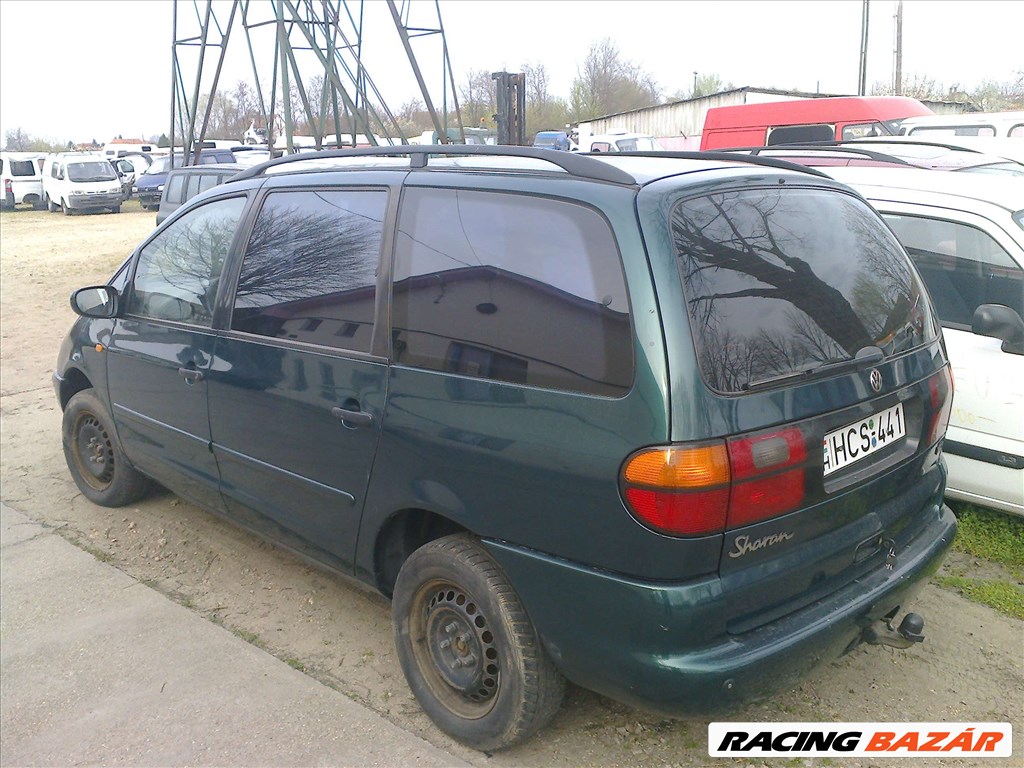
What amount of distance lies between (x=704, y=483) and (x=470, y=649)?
3.50 ft

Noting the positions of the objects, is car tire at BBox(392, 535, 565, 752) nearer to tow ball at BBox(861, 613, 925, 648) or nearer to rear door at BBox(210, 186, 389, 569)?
rear door at BBox(210, 186, 389, 569)

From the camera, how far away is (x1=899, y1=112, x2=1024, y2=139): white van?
10.5 meters

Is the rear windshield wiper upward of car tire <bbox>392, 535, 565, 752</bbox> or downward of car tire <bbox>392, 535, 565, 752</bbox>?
upward

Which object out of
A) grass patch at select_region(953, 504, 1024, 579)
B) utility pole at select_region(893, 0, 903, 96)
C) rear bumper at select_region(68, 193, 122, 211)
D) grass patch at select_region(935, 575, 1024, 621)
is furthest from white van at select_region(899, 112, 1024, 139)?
rear bumper at select_region(68, 193, 122, 211)

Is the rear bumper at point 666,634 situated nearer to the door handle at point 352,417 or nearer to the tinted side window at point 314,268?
the door handle at point 352,417

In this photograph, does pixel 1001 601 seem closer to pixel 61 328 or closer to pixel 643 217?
pixel 643 217

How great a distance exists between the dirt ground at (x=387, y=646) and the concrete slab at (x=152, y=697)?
12cm

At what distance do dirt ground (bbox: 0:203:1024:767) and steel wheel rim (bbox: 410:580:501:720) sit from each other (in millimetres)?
158

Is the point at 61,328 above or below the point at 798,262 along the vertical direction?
below

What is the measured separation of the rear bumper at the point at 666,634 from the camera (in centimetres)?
227

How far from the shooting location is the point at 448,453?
2.67 metres

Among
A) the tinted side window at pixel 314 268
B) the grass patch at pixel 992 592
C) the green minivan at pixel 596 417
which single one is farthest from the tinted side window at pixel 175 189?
the grass patch at pixel 992 592

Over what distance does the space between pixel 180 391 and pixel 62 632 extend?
1.11 m

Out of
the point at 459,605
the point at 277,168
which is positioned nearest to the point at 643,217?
the point at 459,605
